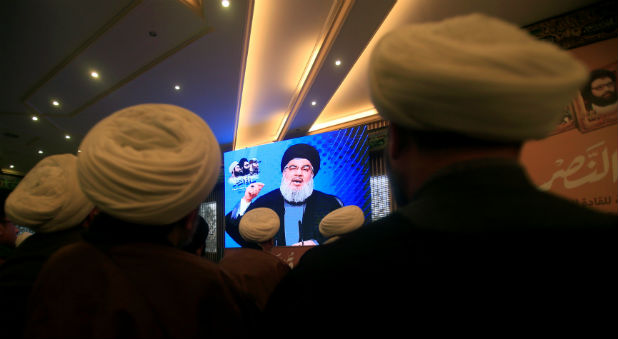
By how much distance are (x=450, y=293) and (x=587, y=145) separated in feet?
13.9

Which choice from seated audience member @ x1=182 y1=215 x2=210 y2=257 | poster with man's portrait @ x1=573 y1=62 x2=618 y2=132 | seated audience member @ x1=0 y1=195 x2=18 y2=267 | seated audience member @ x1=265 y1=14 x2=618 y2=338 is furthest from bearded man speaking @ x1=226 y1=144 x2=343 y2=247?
seated audience member @ x1=265 y1=14 x2=618 y2=338

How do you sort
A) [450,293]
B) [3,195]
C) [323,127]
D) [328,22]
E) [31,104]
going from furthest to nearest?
[323,127] < [31,104] < [328,22] < [3,195] < [450,293]

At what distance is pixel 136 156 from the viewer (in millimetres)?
904

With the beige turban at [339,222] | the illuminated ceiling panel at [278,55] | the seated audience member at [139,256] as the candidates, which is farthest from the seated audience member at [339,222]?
the seated audience member at [139,256]

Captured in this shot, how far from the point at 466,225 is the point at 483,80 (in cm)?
27

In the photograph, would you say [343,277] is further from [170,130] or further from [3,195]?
[3,195]

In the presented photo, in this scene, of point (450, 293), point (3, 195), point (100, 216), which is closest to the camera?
point (450, 293)

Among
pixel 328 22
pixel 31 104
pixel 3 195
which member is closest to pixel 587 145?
pixel 328 22

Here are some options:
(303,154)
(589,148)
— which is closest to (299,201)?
(303,154)

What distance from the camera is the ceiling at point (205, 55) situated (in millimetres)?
3775

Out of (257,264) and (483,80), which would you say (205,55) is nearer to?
(257,264)

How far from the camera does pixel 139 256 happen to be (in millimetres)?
872

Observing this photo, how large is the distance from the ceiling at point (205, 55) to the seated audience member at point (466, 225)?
3.46 meters

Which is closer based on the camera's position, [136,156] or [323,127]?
[136,156]
